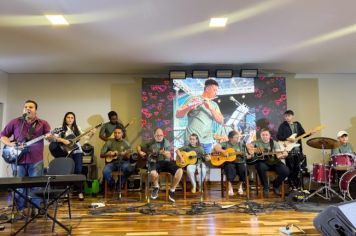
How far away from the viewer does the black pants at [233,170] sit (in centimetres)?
493

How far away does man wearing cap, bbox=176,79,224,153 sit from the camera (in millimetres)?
5938

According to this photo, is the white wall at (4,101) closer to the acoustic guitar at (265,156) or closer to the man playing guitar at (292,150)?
the acoustic guitar at (265,156)

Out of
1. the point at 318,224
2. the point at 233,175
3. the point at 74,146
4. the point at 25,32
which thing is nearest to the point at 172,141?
the point at 233,175

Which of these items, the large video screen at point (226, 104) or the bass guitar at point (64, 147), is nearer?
the bass guitar at point (64, 147)

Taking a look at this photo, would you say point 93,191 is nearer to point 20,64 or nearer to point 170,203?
point 170,203

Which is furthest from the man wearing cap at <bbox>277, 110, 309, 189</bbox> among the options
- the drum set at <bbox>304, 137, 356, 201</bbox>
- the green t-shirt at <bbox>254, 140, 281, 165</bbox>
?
the drum set at <bbox>304, 137, 356, 201</bbox>

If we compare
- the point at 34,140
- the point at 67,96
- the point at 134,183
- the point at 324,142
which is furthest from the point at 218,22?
the point at 67,96

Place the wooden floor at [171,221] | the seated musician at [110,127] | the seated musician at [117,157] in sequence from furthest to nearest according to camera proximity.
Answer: the seated musician at [110,127], the seated musician at [117,157], the wooden floor at [171,221]

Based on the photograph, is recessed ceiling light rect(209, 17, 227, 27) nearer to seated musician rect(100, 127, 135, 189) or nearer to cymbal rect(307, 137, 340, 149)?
cymbal rect(307, 137, 340, 149)

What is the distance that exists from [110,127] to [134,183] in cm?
122

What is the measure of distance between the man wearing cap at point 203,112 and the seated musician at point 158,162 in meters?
0.86

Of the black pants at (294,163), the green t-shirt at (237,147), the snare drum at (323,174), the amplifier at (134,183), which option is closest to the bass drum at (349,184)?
the snare drum at (323,174)

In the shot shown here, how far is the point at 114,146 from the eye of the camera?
5254 millimetres

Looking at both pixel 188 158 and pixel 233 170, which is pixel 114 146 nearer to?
pixel 188 158
